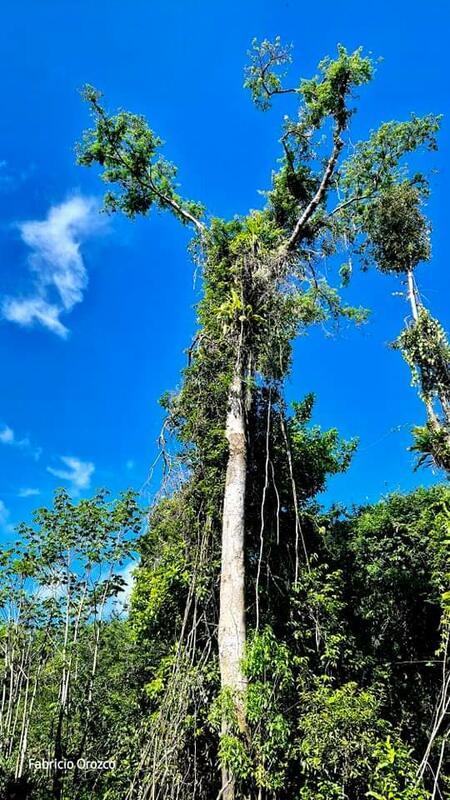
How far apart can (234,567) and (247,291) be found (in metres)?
3.66

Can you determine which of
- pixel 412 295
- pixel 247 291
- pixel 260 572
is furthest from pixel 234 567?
pixel 412 295

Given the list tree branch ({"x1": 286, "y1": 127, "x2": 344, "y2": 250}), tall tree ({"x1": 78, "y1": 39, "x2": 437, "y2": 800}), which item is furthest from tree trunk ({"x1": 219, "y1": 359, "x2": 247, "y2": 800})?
tree branch ({"x1": 286, "y1": 127, "x2": 344, "y2": 250})

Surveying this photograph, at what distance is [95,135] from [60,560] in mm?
7027

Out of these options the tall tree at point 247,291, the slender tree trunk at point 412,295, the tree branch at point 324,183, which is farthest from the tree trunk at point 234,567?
the slender tree trunk at point 412,295

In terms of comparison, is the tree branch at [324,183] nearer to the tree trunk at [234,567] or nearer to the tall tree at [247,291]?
the tall tree at [247,291]

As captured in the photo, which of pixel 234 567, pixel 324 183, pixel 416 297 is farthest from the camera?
pixel 416 297

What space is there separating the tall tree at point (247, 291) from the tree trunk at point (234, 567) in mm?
12

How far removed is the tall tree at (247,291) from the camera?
241 inches

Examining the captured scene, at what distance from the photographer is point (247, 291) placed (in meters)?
7.32

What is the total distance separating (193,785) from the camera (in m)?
5.05

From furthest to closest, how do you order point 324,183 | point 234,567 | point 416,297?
1. point 416,297
2. point 324,183
3. point 234,567

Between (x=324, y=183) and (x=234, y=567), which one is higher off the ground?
(x=324, y=183)

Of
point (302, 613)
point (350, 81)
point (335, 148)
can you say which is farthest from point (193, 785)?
point (350, 81)

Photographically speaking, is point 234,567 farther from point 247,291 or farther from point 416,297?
point 416,297
